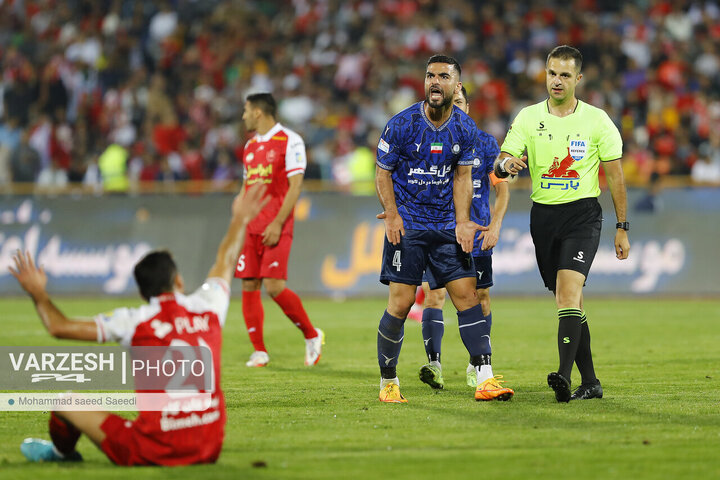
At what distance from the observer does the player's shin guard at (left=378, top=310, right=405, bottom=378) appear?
8477 mm

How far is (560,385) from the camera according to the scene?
8.08 m

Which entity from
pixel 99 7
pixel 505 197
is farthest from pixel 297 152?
pixel 99 7

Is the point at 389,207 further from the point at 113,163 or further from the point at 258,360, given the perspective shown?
the point at 113,163

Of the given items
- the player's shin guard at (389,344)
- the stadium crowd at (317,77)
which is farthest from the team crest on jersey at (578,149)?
the stadium crowd at (317,77)

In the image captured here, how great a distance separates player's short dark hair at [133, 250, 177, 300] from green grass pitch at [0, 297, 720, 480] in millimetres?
965

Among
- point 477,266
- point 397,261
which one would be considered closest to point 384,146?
point 397,261

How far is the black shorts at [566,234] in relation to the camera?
8.48 meters

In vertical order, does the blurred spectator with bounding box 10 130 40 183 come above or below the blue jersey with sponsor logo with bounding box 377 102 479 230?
above

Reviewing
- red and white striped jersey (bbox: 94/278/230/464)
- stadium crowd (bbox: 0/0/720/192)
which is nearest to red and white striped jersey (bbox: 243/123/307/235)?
red and white striped jersey (bbox: 94/278/230/464)

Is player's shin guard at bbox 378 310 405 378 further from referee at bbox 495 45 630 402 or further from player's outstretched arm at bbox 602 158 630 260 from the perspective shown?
player's outstretched arm at bbox 602 158 630 260

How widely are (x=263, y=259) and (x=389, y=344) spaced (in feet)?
9.63

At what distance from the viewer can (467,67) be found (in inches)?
936

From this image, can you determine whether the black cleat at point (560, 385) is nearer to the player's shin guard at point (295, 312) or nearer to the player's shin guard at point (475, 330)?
the player's shin guard at point (475, 330)

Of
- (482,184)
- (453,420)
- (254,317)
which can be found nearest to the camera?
(453,420)
